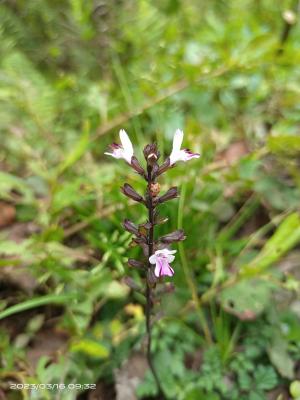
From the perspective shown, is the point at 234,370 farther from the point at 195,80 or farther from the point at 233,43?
the point at 233,43

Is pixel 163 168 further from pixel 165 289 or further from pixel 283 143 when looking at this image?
pixel 283 143

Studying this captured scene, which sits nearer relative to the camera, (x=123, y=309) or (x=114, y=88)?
(x=123, y=309)

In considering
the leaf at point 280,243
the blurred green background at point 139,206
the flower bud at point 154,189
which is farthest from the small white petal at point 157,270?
the leaf at point 280,243

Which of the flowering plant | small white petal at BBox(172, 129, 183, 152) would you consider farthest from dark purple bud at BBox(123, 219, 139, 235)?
small white petal at BBox(172, 129, 183, 152)

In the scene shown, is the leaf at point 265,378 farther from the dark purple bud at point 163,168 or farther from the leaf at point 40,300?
the dark purple bud at point 163,168

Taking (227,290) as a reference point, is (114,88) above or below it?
above

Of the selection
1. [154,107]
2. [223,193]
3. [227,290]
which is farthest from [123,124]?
[227,290]
